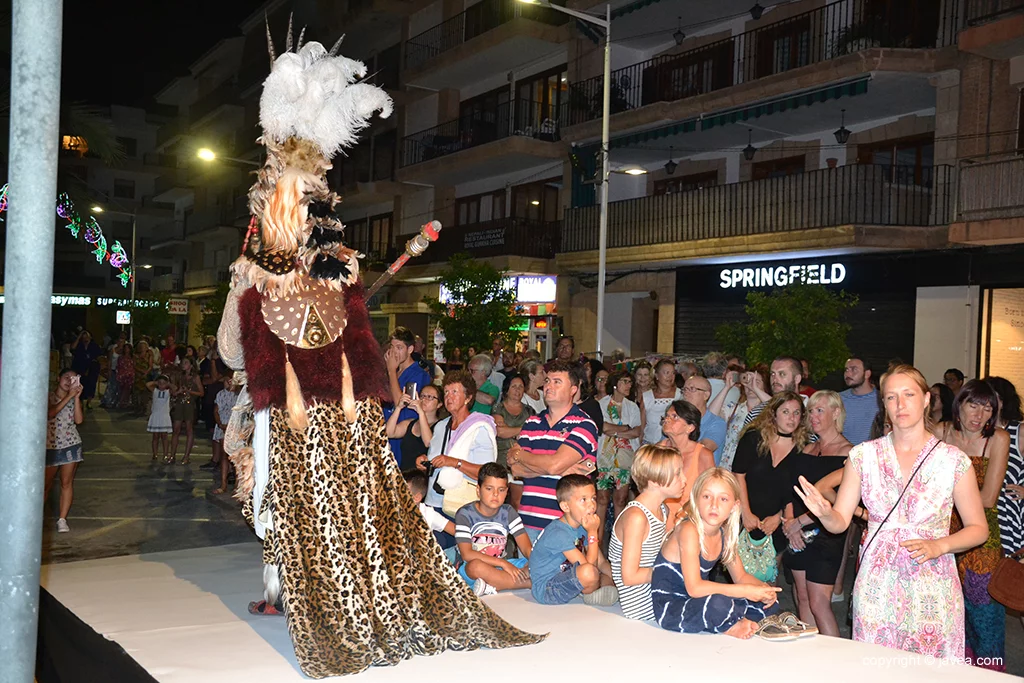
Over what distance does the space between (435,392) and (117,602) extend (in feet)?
10.2

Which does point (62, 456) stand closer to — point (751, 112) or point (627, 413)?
point (627, 413)

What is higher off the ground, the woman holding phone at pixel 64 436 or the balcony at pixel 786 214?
the balcony at pixel 786 214

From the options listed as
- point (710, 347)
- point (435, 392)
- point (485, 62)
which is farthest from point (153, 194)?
point (435, 392)

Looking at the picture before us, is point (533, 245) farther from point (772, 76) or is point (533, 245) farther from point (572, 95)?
point (772, 76)

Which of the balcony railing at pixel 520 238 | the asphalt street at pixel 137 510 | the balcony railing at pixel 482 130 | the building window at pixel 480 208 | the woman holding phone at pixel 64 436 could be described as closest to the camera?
the asphalt street at pixel 137 510

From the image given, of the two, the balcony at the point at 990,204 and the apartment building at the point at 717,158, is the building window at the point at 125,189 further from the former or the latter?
the balcony at the point at 990,204

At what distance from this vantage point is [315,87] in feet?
14.6

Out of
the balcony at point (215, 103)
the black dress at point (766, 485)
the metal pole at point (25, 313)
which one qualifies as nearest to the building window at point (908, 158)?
the black dress at point (766, 485)

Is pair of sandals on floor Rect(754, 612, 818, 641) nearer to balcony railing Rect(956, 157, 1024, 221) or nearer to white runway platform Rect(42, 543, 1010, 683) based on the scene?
white runway platform Rect(42, 543, 1010, 683)

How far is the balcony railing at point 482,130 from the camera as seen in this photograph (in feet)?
78.8

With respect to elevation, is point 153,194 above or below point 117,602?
above

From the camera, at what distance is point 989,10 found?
14.3 metres

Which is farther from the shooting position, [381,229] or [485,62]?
[381,229]

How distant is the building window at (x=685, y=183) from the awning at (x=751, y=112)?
1370 mm
